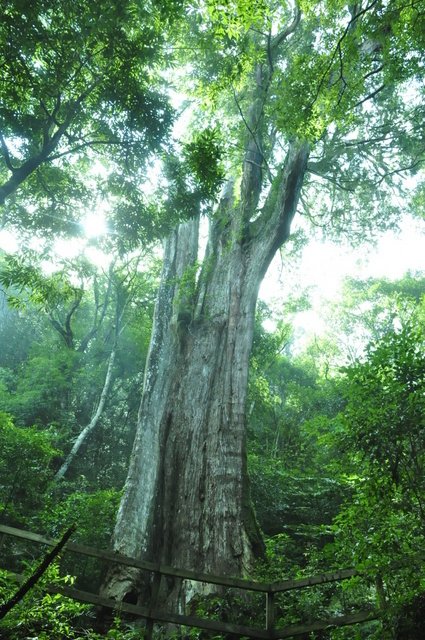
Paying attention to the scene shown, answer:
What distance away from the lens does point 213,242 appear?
10.0 m

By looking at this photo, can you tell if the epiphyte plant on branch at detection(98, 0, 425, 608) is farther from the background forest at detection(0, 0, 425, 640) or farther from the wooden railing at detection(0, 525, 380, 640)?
the wooden railing at detection(0, 525, 380, 640)

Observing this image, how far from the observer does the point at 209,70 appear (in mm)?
10789

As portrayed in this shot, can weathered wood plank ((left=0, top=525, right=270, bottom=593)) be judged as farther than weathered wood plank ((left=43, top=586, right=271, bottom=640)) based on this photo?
Yes

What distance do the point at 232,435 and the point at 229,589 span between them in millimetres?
2288

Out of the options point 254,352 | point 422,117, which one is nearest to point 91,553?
point 254,352

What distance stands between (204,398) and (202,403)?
0.10 meters

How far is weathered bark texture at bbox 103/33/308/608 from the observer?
6.00 metres

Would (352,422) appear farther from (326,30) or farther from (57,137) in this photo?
(326,30)

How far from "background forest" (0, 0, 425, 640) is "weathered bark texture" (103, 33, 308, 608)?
0.09 m

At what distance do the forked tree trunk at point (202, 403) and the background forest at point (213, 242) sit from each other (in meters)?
0.10

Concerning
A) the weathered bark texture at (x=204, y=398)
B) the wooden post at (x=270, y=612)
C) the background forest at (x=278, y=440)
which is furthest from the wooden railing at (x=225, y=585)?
the weathered bark texture at (x=204, y=398)

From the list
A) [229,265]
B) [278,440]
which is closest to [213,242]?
[229,265]

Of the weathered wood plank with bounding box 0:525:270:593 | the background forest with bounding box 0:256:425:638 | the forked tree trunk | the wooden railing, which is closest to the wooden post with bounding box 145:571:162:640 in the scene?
the wooden railing

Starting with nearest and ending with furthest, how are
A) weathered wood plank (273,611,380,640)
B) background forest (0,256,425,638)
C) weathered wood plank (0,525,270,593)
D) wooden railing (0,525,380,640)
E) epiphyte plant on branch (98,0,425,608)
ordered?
background forest (0,256,425,638) → weathered wood plank (273,611,380,640) → wooden railing (0,525,380,640) → weathered wood plank (0,525,270,593) → epiphyte plant on branch (98,0,425,608)
